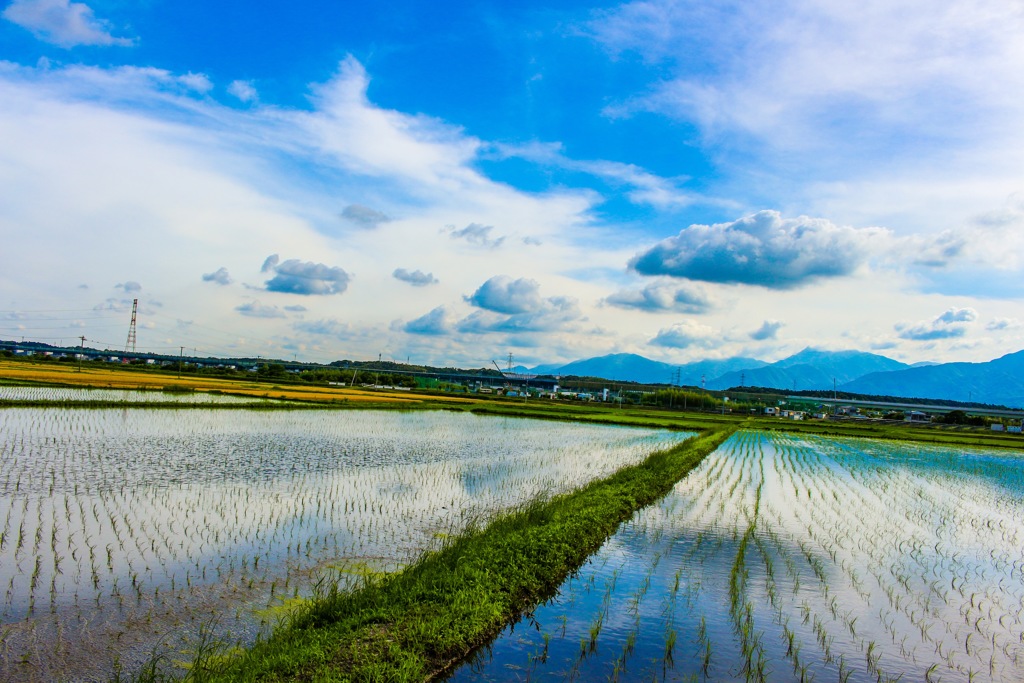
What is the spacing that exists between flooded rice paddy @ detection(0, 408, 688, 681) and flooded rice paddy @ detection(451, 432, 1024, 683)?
8.77 ft

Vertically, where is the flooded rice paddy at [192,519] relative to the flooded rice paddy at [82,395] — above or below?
below

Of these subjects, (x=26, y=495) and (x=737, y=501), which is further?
(x=737, y=501)

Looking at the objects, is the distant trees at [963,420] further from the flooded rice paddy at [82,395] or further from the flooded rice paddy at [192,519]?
the flooded rice paddy at [82,395]

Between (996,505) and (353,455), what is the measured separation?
1804 centimetres

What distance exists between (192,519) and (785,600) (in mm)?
8394

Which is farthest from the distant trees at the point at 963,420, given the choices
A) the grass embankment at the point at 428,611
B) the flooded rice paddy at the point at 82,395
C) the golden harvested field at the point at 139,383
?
the grass embankment at the point at 428,611

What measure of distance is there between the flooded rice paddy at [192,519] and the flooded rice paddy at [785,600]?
105 inches

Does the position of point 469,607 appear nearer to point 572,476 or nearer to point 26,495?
point 26,495

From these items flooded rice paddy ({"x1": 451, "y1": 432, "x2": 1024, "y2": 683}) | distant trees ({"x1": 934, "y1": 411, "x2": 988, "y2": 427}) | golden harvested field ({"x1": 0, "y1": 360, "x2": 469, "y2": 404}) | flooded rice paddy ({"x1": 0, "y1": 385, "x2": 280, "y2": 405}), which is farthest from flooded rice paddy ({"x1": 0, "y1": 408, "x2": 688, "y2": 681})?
distant trees ({"x1": 934, "y1": 411, "x2": 988, "y2": 427})

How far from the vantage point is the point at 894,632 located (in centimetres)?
693

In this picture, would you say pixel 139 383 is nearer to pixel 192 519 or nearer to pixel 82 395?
pixel 82 395

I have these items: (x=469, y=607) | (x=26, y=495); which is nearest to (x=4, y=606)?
(x=469, y=607)

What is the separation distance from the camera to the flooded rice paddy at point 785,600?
5.90 meters

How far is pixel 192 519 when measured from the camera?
9.45 meters
